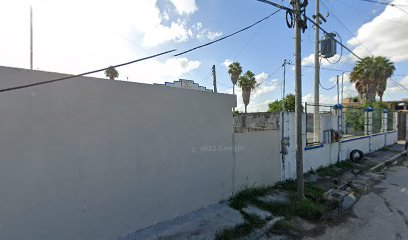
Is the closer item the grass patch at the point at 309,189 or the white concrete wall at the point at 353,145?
the grass patch at the point at 309,189

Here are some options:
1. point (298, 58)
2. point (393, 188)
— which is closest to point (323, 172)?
point (393, 188)

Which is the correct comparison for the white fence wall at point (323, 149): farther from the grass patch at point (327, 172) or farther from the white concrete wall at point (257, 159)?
the white concrete wall at point (257, 159)

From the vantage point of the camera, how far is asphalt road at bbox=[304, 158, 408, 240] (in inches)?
178

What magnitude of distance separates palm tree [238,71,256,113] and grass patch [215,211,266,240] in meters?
27.2

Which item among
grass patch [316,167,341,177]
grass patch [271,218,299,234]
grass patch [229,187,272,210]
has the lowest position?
grass patch [271,218,299,234]

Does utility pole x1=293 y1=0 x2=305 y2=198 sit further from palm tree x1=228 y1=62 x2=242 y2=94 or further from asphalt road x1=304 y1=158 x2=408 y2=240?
palm tree x1=228 y1=62 x2=242 y2=94

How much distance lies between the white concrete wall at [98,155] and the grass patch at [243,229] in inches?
44.0

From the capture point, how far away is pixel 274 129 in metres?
7.61

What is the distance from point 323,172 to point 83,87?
8.99 meters

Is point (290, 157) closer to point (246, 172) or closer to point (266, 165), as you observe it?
point (266, 165)

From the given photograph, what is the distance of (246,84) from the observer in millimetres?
31453

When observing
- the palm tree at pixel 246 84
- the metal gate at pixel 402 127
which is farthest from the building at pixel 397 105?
the palm tree at pixel 246 84

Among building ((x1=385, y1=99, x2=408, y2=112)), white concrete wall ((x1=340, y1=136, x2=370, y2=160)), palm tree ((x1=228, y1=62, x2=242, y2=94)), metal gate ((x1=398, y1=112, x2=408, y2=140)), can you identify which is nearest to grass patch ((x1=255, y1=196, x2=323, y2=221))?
white concrete wall ((x1=340, y1=136, x2=370, y2=160))

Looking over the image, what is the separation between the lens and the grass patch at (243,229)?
13.8 ft
